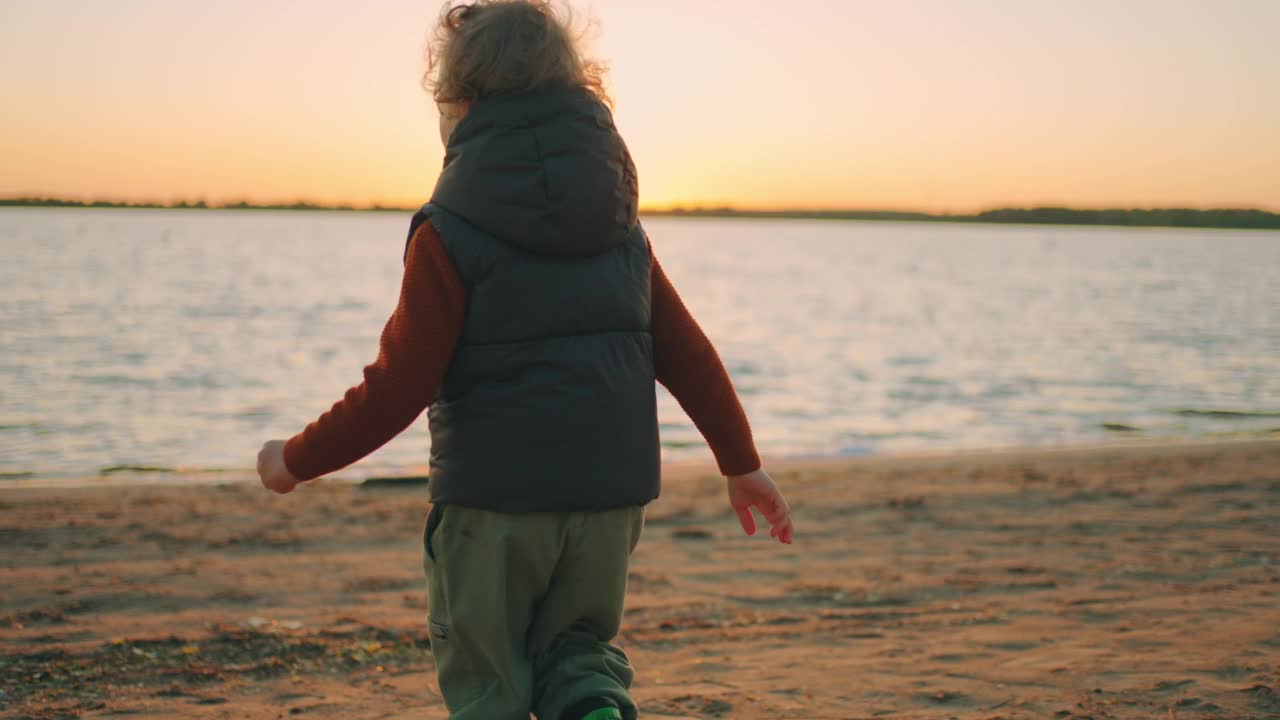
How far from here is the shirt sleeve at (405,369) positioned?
219 cm

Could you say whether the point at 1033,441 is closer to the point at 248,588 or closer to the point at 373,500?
the point at 373,500

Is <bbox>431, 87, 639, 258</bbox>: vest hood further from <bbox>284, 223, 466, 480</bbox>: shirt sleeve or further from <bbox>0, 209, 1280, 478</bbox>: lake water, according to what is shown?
<bbox>0, 209, 1280, 478</bbox>: lake water

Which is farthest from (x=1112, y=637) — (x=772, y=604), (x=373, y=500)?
(x=373, y=500)

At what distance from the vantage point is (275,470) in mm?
2287

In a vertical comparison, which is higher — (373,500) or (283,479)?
(283,479)

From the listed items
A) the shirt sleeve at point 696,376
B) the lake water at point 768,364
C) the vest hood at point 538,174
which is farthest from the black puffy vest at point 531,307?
the lake water at point 768,364

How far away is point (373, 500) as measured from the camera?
7719mm

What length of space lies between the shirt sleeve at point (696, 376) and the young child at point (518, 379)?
0.17 metres

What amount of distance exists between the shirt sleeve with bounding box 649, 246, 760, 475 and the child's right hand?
40 millimetres

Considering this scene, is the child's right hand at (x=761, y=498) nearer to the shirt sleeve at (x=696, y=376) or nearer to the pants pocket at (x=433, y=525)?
the shirt sleeve at (x=696, y=376)

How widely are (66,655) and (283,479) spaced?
2.30 m

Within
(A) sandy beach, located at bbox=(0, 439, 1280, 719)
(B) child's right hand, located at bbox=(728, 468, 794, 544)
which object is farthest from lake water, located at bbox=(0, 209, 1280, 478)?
(B) child's right hand, located at bbox=(728, 468, 794, 544)

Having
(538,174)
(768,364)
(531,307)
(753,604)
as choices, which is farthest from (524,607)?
(768,364)

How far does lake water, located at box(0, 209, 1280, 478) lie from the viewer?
12.6 m
